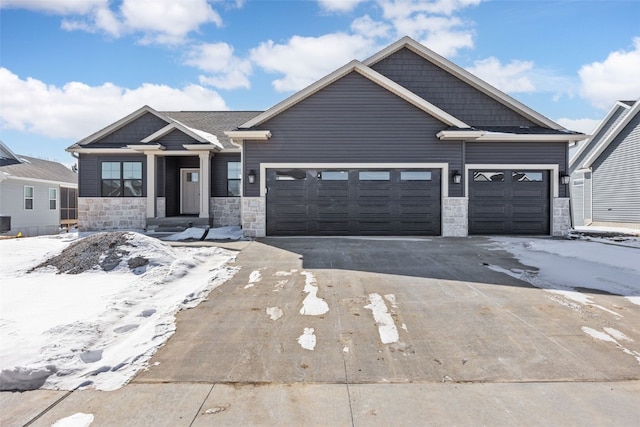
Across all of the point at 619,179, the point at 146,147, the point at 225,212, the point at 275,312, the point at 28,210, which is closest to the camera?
the point at 275,312

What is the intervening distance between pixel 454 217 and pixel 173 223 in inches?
409

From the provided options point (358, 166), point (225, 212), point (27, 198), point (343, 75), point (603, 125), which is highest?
point (603, 125)

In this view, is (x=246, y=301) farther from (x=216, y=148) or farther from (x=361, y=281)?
(x=216, y=148)

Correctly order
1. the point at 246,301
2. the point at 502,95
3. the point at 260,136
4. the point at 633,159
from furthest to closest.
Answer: the point at 633,159 → the point at 502,95 → the point at 260,136 → the point at 246,301

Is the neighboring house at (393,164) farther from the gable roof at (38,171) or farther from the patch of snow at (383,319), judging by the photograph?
the gable roof at (38,171)

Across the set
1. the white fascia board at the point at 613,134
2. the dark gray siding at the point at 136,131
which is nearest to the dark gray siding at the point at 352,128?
the dark gray siding at the point at 136,131

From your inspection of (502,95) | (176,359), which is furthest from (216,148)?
(176,359)

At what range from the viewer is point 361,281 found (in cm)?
621

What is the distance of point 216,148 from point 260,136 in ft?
12.2

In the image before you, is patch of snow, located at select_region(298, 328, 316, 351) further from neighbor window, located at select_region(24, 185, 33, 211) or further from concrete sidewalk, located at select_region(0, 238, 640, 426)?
neighbor window, located at select_region(24, 185, 33, 211)

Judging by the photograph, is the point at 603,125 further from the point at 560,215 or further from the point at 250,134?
the point at 250,134

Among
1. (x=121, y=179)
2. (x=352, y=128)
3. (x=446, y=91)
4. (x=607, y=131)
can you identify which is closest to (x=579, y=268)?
(x=352, y=128)

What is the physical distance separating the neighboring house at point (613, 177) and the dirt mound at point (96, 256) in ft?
60.8

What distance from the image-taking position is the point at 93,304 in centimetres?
482
